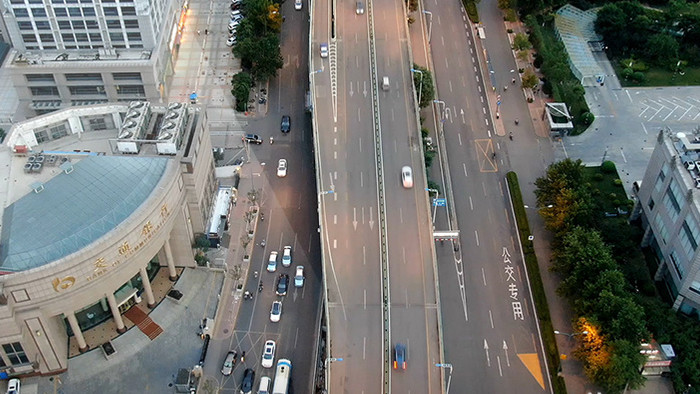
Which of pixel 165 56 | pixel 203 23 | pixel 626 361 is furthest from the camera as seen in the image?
pixel 203 23

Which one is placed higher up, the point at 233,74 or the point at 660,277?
the point at 233,74

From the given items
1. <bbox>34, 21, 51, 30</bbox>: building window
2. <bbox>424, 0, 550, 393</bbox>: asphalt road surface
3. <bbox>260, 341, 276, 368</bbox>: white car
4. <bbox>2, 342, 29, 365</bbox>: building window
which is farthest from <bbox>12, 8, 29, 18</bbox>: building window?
<bbox>424, 0, 550, 393</bbox>: asphalt road surface

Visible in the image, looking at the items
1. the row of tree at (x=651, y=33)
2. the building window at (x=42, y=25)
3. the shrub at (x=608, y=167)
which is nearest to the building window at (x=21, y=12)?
the building window at (x=42, y=25)

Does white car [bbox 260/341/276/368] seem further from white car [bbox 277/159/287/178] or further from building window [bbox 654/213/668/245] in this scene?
building window [bbox 654/213/668/245]

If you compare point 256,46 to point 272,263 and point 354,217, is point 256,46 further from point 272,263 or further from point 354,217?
point 272,263

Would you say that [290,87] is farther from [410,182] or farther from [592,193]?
[592,193]

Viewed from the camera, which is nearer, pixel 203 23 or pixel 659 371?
pixel 659 371

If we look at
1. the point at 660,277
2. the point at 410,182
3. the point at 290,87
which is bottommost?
the point at 660,277

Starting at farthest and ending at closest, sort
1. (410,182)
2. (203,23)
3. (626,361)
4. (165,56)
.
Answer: (203,23) → (165,56) → (410,182) → (626,361)

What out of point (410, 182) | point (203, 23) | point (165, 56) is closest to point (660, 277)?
Answer: point (410, 182)
